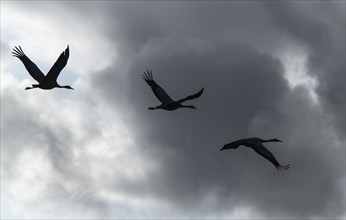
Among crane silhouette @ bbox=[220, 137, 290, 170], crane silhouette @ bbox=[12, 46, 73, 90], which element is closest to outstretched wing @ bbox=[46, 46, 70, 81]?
crane silhouette @ bbox=[12, 46, 73, 90]

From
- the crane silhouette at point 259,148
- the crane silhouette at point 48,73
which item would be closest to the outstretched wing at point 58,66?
the crane silhouette at point 48,73

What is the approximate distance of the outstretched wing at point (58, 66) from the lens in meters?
51.6

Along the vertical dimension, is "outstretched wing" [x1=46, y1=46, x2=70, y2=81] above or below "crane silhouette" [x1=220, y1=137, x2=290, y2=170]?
above

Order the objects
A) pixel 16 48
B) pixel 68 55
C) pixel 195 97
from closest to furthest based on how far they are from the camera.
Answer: pixel 195 97 < pixel 68 55 < pixel 16 48

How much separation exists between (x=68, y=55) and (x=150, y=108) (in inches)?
311

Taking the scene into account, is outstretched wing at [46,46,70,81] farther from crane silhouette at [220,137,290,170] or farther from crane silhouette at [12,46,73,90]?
crane silhouette at [220,137,290,170]

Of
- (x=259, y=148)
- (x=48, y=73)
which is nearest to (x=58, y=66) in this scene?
(x=48, y=73)

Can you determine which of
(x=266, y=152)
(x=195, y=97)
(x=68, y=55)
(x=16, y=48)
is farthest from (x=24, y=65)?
(x=266, y=152)

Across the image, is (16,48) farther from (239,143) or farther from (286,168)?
(286,168)

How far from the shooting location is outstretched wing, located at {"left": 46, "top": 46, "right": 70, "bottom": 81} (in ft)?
169

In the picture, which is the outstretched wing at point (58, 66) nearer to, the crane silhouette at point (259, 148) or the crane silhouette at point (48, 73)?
the crane silhouette at point (48, 73)

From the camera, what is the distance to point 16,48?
55344mm

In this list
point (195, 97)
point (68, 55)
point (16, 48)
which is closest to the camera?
point (195, 97)

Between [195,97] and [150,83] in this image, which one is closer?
[195,97]
